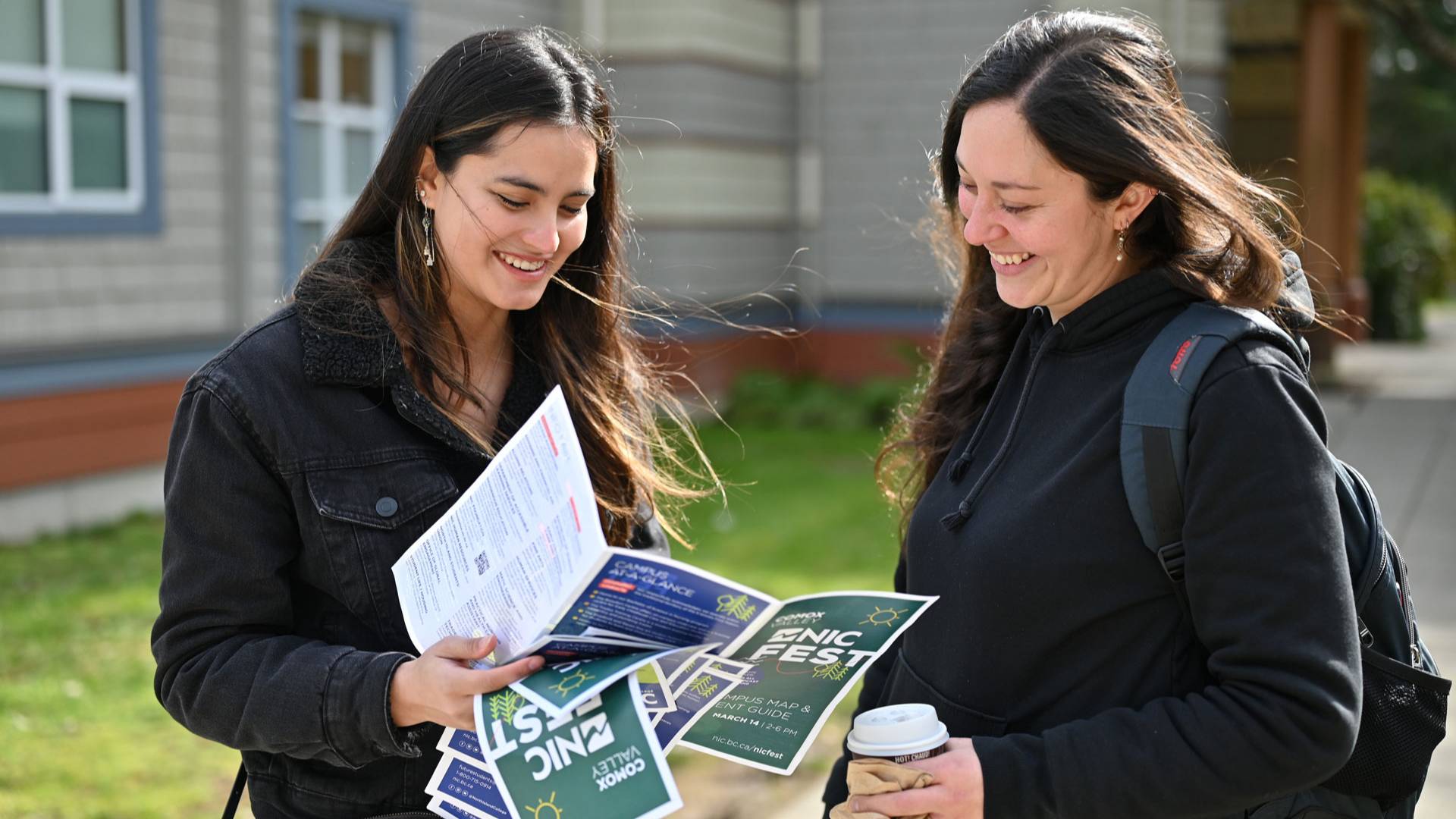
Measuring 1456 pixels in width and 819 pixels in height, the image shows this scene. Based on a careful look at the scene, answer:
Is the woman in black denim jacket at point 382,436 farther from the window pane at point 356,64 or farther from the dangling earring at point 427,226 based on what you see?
the window pane at point 356,64

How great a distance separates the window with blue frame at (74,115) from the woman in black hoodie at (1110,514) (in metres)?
7.54

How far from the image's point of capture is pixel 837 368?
15172 millimetres

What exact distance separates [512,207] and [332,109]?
9018 mm

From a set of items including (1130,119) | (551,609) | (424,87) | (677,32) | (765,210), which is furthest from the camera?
(765,210)

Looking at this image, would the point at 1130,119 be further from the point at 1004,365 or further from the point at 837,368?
the point at 837,368

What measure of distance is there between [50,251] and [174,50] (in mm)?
1673

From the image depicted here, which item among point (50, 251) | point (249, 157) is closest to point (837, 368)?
point (249, 157)

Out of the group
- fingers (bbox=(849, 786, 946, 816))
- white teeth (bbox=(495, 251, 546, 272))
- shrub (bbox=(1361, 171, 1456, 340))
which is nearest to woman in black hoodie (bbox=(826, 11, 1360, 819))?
fingers (bbox=(849, 786, 946, 816))

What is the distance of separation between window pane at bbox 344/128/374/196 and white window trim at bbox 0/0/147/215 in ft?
6.69

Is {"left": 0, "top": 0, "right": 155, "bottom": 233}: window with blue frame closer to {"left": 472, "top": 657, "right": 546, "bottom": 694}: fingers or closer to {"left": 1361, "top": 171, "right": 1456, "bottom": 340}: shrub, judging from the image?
{"left": 472, "top": 657, "right": 546, "bottom": 694}: fingers

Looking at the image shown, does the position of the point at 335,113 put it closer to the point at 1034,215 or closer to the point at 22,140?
the point at 22,140

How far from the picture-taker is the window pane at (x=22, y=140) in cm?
829

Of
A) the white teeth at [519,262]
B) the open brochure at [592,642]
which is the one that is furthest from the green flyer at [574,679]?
the white teeth at [519,262]

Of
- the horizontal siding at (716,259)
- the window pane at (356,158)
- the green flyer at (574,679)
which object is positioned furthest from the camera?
the horizontal siding at (716,259)
